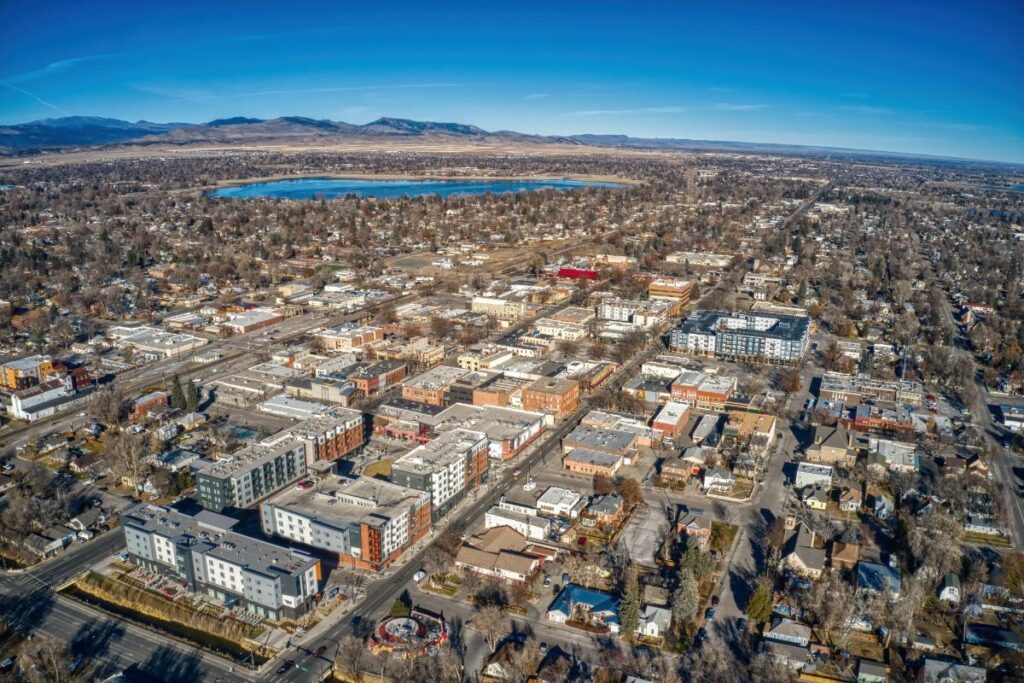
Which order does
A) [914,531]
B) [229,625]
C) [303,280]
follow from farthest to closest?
[303,280] → [914,531] → [229,625]

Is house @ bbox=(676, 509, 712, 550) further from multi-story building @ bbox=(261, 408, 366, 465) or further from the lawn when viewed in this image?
multi-story building @ bbox=(261, 408, 366, 465)

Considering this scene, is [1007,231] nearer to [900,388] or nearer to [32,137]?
[900,388]

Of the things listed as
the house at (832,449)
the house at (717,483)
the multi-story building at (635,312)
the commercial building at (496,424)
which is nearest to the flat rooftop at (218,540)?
the commercial building at (496,424)

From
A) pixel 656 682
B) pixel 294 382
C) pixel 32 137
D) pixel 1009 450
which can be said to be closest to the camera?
pixel 656 682

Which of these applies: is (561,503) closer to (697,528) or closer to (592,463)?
(592,463)

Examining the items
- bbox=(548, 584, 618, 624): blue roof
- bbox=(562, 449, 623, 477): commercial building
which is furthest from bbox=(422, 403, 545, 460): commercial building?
bbox=(548, 584, 618, 624): blue roof

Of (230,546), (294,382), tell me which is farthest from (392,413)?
(230,546)

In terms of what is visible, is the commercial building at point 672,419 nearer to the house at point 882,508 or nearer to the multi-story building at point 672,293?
the house at point 882,508
